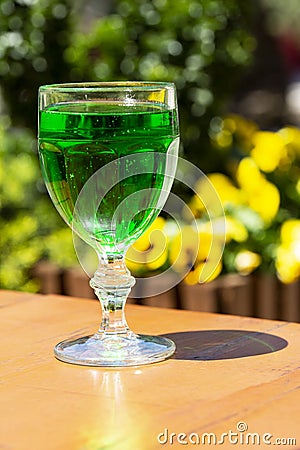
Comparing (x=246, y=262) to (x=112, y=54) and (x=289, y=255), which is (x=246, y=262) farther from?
(x=112, y=54)

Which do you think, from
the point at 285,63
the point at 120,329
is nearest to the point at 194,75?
the point at 120,329

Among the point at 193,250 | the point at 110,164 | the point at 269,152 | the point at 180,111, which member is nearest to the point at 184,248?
the point at 193,250

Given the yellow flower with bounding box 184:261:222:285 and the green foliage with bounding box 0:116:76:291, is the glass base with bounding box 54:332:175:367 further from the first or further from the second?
the green foliage with bounding box 0:116:76:291

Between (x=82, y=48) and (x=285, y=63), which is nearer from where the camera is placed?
(x=82, y=48)

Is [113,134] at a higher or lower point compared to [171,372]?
higher

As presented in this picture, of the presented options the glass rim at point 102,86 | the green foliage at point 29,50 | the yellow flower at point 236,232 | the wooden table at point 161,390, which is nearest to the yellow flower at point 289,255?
the yellow flower at point 236,232

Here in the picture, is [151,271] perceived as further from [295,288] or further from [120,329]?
[120,329]
